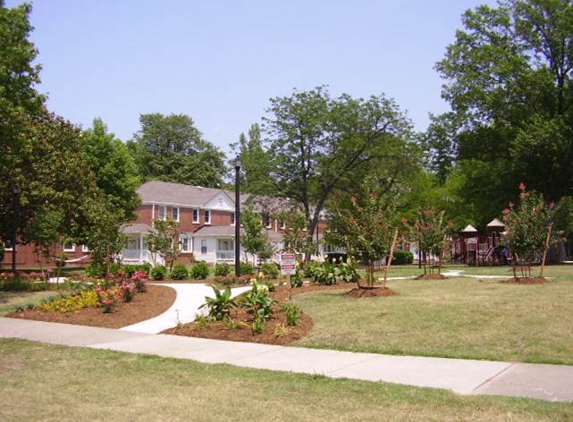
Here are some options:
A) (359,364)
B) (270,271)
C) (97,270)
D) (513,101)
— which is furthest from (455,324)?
(513,101)

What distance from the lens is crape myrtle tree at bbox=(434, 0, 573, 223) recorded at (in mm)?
35156

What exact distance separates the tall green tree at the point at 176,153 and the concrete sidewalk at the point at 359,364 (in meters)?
69.8

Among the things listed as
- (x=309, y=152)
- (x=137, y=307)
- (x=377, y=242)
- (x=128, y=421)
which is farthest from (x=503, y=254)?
(x=128, y=421)

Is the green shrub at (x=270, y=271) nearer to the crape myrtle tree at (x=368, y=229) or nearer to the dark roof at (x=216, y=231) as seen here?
the crape myrtle tree at (x=368, y=229)

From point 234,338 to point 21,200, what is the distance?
20.9m

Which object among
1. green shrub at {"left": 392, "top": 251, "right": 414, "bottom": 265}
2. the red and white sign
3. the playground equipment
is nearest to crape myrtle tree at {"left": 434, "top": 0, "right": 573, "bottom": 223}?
the playground equipment

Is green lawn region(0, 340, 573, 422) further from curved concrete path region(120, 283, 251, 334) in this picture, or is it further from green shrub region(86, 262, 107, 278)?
green shrub region(86, 262, 107, 278)

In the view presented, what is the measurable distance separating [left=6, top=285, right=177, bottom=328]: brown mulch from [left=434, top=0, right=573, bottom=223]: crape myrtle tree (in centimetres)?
2545

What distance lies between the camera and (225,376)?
25.8ft

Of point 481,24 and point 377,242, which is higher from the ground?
point 481,24

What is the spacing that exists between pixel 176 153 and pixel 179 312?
70.3 meters

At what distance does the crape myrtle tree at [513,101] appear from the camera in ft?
115

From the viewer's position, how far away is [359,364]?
28.1 ft

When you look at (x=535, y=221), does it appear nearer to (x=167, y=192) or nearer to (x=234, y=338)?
(x=234, y=338)
